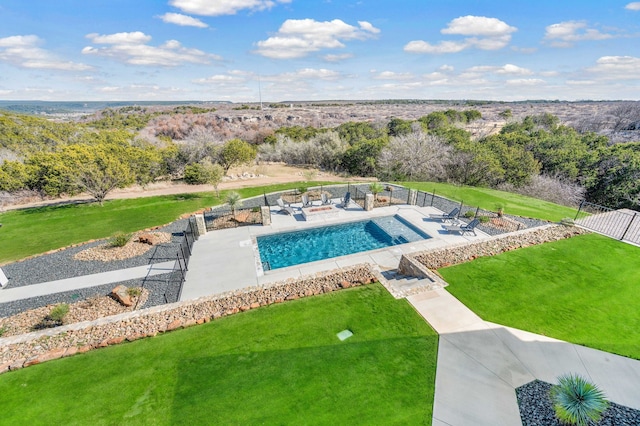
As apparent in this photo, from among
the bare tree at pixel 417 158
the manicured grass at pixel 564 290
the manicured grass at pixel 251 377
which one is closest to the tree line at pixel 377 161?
the bare tree at pixel 417 158

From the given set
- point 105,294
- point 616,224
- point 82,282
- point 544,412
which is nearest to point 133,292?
point 105,294

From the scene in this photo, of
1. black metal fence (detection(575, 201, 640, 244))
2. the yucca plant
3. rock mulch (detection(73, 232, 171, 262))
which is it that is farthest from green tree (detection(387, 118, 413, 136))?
the yucca plant

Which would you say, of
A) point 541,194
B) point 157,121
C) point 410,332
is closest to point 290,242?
point 410,332

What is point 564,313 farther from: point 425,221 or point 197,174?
point 197,174

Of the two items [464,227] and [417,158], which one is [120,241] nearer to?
[464,227]

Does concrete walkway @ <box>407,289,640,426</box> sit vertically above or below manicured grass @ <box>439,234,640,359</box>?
below

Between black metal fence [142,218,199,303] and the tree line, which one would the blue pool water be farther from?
the tree line
